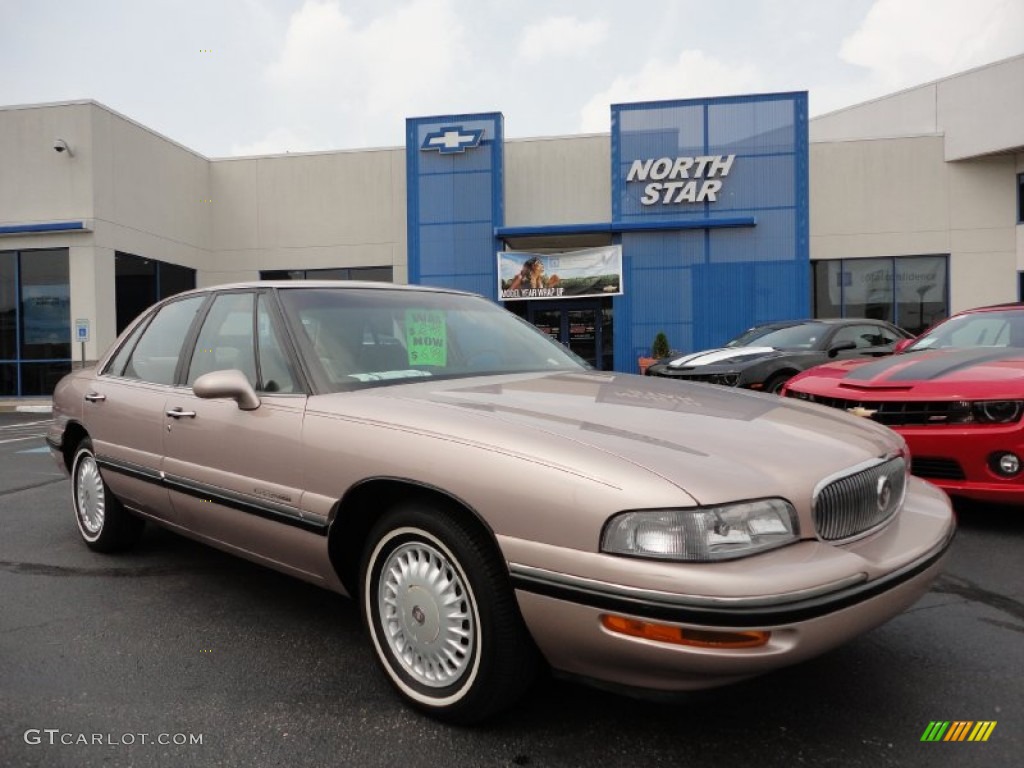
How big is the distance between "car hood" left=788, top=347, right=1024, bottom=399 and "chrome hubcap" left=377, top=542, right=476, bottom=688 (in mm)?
3453

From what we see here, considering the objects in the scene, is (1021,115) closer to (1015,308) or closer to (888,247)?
(888,247)

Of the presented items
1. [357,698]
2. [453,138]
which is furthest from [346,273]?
[357,698]

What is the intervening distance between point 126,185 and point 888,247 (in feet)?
60.2

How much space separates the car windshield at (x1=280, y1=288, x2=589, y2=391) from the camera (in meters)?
2.98

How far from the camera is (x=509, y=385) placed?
9.68 feet

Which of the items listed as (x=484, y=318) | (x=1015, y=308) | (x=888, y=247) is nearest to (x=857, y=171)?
(x=888, y=247)

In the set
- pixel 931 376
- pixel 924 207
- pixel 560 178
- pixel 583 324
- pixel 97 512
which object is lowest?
pixel 97 512

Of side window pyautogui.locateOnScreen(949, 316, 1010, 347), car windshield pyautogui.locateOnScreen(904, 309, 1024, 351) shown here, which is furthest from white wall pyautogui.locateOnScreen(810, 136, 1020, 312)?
side window pyautogui.locateOnScreen(949, 316, 1010, 347)

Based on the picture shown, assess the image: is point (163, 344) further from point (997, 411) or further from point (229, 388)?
point (997, 411)

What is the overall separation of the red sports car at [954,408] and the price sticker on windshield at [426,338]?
280cm

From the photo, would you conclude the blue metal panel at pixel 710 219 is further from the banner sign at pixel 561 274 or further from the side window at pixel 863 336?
the side window at pixel 863 336

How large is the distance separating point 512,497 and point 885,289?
64.7ft

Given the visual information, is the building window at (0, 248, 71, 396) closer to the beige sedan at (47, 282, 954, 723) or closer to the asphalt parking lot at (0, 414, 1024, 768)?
the asphalt parking lot at (0, 414, 1024, 768)

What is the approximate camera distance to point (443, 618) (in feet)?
7.54
